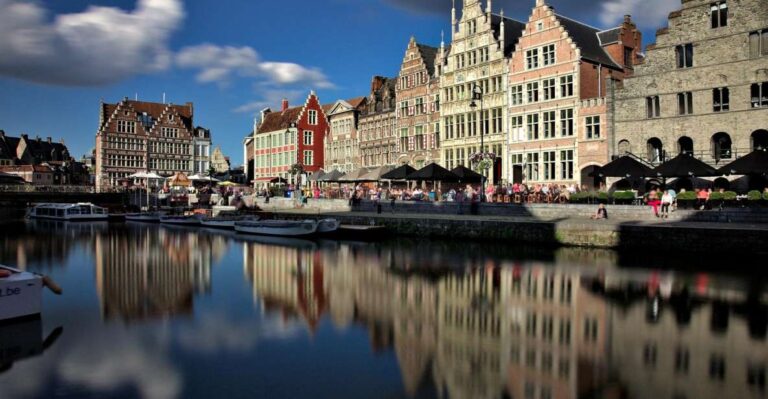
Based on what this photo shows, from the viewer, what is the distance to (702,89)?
30.3 m

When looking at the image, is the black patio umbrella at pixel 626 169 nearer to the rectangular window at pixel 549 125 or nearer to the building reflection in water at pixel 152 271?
the rectangular window at pixel 549 125

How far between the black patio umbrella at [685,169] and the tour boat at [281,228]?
53.7ft

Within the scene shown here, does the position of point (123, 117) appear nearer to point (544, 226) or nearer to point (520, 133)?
point (520, 133)

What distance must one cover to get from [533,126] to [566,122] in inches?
98.4

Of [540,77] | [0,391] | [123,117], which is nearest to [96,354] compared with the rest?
[0,391]

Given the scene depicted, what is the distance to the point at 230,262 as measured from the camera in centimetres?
2319

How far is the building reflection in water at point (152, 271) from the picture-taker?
1466 cm

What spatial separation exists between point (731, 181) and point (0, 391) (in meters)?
29.6

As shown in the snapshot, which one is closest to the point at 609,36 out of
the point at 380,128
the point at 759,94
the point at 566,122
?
the point at 566,122

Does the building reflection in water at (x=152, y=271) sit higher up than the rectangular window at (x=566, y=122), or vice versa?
the rectangular window at (x=566, y=122)

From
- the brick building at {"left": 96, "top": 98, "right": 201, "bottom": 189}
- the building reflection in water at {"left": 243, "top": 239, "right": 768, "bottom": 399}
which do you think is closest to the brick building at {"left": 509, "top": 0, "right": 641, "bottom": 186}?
the building reflection in water at {"left": 243, "top": 239, "right": 768, "bottom": 399}

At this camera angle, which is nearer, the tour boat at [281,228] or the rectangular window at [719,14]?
the rectangular window at [719,14]

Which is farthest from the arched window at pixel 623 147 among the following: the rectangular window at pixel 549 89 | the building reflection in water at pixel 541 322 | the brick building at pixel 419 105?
the brick building at pixel 419 105

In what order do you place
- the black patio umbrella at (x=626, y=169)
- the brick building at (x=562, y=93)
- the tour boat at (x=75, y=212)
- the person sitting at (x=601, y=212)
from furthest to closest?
the tour boat at (x=75, y=212), the brick building at (x=562, y=93), the black patio umbrella at (x=626, y=169), the person sitting at (x=601, y=212)
